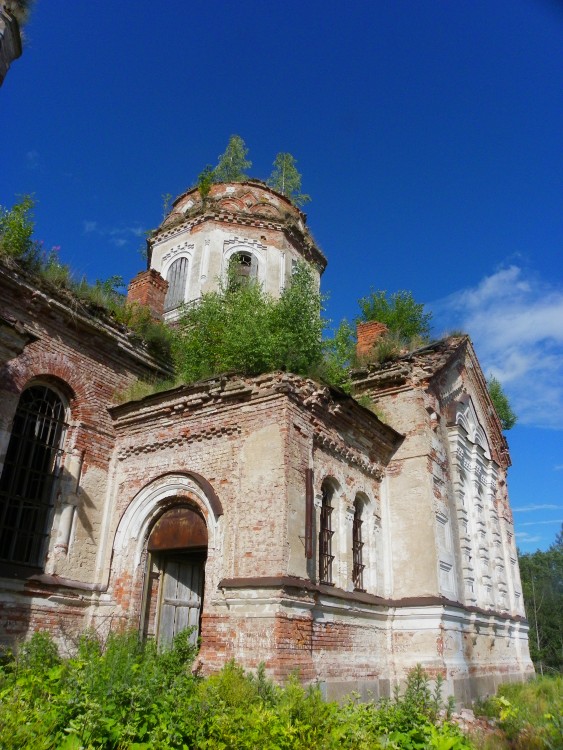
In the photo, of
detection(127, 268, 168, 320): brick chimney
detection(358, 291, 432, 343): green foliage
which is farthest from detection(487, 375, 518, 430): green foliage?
detection(127, 268, 168, 320): brick chimney

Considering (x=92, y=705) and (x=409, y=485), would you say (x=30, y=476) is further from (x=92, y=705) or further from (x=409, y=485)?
(x=409, y=485)

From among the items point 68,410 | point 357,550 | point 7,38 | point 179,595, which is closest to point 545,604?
point 357,550

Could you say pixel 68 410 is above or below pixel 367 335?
below

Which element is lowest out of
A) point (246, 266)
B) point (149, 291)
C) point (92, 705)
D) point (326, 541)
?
point (92, 705)

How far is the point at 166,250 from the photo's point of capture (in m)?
19.8

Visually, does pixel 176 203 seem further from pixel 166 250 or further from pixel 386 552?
pixel 386 552

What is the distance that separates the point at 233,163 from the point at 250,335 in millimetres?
16468

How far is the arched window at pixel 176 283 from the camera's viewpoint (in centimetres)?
1847

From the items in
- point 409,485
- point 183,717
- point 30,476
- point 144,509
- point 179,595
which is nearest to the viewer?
point 183,717

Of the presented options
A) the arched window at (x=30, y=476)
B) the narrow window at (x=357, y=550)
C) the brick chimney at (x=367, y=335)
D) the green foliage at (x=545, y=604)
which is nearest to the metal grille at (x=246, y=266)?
the brick chimney at (x=367, y=335)

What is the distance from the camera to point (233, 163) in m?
24.8

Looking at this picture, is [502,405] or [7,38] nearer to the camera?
[7,38]

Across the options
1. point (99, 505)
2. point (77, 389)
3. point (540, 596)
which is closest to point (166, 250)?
point (77, 389)

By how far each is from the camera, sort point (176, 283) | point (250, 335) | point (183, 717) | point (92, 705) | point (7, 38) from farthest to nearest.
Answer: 1. point (176, 283)
2. point (250, 335)
3. point (7, 38)
4. point (183, 717)
5. point (92, 705)
